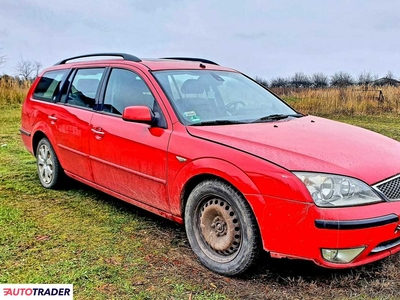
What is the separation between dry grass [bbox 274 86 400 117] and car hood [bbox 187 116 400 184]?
1230cm

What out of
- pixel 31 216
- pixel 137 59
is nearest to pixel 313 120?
pixel 137 59

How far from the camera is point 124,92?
156 inches

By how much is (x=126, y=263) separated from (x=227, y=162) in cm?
112

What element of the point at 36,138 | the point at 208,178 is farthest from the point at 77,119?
the point at 208,178

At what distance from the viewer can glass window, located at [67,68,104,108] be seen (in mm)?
4293

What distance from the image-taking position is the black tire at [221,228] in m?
2.75

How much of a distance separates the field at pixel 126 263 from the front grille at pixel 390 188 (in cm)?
63

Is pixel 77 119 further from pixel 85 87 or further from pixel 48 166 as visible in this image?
pixel 48 166

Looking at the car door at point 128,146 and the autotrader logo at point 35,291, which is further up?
the car door at point 128,146

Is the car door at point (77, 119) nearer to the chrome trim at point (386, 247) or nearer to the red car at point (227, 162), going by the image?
the red car at point (227, 162)

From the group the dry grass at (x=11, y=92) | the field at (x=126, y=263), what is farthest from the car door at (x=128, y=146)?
the dry grass at (x=11, y=92)

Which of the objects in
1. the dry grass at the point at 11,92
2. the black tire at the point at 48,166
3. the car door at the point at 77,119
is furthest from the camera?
the dry grass at the point at 11,92

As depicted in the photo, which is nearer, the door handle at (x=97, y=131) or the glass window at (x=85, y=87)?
the door handle at (x=97, y=131)

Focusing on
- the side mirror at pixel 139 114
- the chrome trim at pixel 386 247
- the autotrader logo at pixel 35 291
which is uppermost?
the side mirror at pixel 139 114
